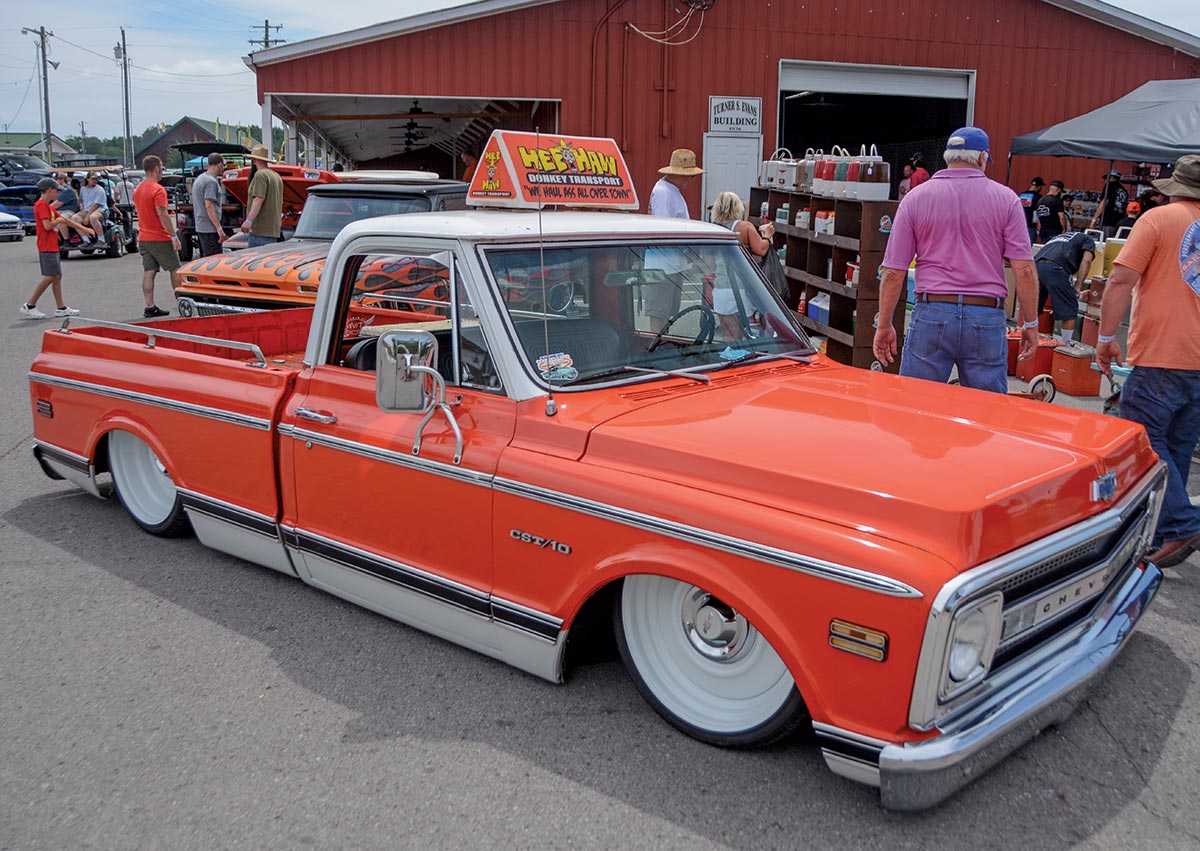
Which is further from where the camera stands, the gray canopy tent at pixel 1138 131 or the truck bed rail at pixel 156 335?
the gray canopy tent at pixel 1138 131

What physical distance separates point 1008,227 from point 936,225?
34 centimetres

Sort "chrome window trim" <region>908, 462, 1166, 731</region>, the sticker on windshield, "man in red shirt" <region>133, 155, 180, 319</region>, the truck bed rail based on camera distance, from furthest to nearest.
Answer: "man in red shirt" <region>133, 155, 180, 319</region>
the truck bed rail
the sticker on windshield
"chrome window trim" <region>908, 462, 1166, 731</region>

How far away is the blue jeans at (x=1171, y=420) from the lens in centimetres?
455

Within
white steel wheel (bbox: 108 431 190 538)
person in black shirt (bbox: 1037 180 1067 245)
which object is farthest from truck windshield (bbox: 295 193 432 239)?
person in black shirt (bbox: 1037 180 1067 245)

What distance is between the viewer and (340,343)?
13.5 feet

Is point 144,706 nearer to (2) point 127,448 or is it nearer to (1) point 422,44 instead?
(2) point 127,448

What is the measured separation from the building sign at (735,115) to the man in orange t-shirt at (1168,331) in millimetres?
12727

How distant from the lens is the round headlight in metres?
2.59

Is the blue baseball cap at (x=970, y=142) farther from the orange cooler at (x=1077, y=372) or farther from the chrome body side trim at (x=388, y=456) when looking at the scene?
the orange cooler at (x=1077, y=372)

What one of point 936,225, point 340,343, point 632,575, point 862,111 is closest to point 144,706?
point 340,343

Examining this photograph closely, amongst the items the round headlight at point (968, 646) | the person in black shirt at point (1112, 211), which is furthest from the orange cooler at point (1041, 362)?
the person in black shirt at point (1112, 211)

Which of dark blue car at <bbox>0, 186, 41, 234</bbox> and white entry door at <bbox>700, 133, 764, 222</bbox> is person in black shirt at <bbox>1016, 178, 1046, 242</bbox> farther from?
dark blue car at <bbox>0, 186, 41, 234</bbox>

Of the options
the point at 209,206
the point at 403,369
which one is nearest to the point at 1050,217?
the point at 209,206

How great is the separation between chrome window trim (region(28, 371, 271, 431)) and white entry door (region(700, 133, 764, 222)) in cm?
1273
